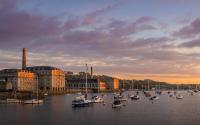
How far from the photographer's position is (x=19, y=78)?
168 m

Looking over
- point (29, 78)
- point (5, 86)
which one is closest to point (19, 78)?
point (29, 78)

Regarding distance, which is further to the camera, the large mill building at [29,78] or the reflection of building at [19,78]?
the large mill building at [29,78]

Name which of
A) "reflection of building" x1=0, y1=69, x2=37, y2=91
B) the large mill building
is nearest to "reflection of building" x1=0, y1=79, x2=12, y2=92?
the large mill building

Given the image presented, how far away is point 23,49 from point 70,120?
426ft

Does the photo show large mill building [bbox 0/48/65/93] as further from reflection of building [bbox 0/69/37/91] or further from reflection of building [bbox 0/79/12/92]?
reflection of building [bbox 0/79/12/92]

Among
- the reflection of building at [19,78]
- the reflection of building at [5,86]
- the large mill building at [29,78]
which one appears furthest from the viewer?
the large mill building at [29,78]

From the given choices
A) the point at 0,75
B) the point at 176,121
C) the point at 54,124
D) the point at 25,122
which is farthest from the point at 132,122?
the point at 0,75

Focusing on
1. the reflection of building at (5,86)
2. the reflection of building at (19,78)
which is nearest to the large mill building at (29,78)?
the reflection of building at (19,78)

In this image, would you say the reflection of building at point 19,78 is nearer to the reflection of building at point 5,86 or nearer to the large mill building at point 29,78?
the large mill building at point 29,78

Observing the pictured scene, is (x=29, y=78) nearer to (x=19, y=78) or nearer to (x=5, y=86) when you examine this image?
(x=19, y=78)

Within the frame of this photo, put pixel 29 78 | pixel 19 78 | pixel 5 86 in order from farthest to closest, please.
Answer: pixel 29 78, pixel 19 78, pixel 5 86

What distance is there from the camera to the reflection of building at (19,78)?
549 ft

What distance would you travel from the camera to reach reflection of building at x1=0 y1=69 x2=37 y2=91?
549 ft

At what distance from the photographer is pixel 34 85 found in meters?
186
